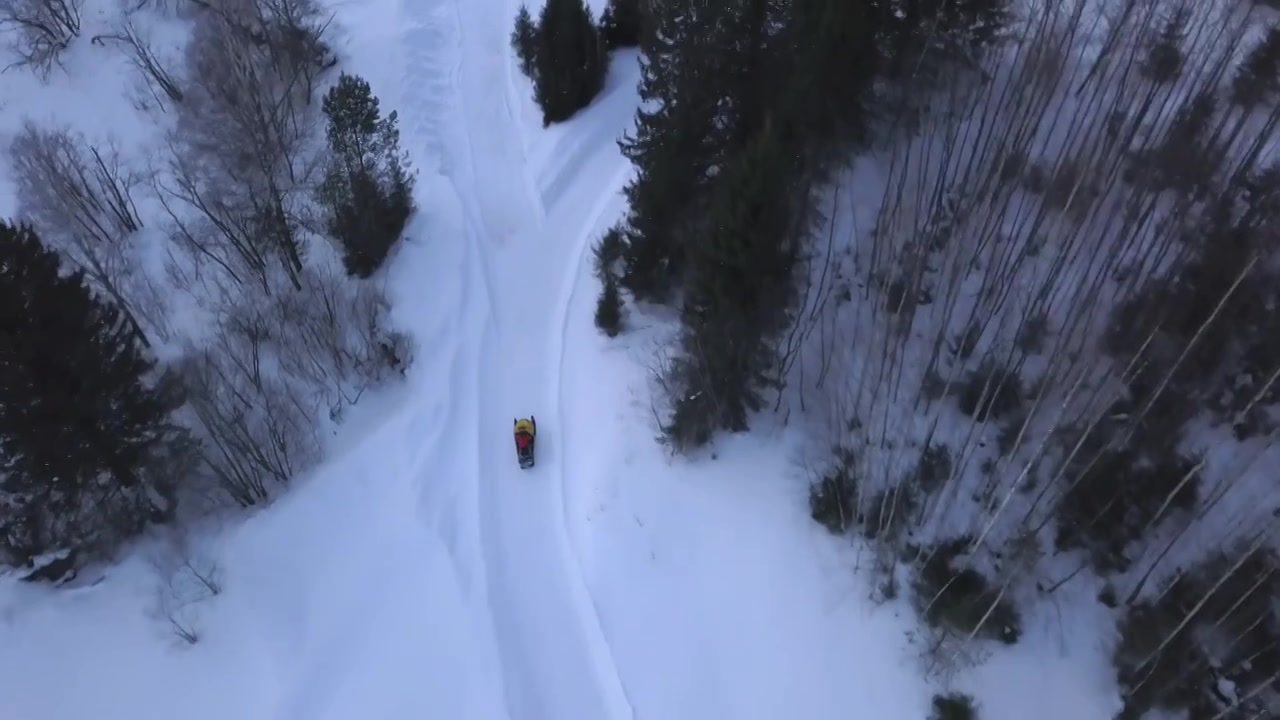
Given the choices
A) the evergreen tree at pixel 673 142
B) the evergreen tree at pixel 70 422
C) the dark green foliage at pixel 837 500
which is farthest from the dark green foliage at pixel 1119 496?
the evergreen tree at pixel 70 422

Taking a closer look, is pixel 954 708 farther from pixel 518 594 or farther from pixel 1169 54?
pixel 1169 54

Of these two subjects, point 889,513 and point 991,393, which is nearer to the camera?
point 889,513

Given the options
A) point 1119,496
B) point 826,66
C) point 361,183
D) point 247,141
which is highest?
point 826,66

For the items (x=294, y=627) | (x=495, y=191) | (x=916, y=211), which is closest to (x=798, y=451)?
(x=916, y=211)

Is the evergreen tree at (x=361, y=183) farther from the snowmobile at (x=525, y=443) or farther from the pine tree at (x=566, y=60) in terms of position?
the snowmobile at (x=525, y=443)

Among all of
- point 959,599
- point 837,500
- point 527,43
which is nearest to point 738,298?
point 837,500

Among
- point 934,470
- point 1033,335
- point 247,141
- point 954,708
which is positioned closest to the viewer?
point 954,708
